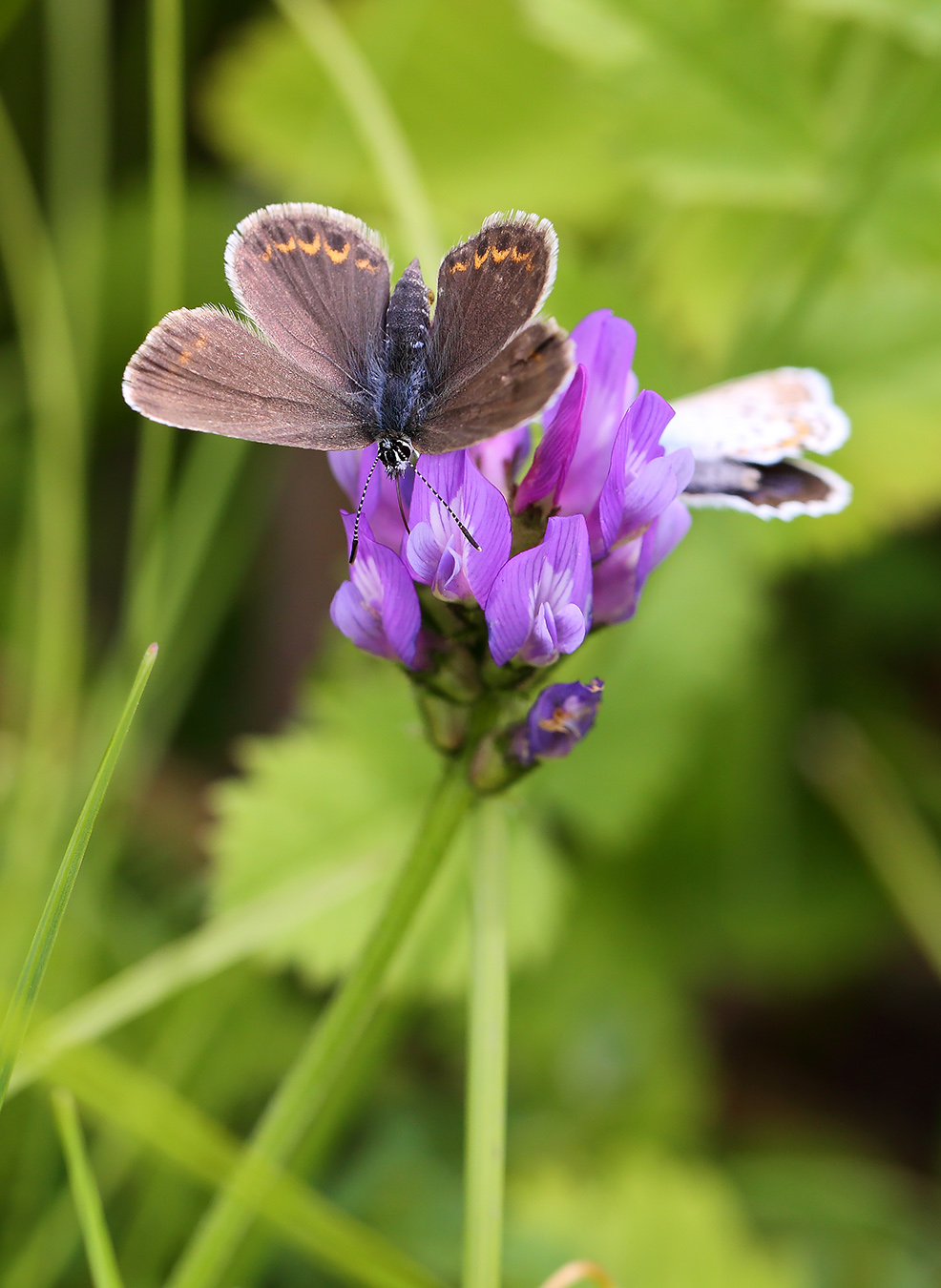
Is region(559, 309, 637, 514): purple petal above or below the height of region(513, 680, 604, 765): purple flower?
above

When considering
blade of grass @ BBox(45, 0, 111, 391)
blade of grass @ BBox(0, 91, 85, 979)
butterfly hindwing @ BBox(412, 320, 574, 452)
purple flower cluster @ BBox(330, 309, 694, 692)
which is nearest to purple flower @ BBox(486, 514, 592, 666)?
purple flower cluster @ BBox(330, 309, 694, 692)

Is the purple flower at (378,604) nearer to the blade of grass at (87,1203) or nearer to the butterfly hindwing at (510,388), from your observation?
the butterfly hindwing at (510,388)

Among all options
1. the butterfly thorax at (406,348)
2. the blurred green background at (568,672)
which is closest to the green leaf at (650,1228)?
the blurred green background at (568,672)

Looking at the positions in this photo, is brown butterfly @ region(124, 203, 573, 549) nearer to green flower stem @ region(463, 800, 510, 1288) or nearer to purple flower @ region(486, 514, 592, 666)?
purple flower @ region(486, 514, 592, 666)

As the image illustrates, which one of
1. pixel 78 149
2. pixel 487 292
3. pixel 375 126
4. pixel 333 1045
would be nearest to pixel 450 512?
pixel 487 292

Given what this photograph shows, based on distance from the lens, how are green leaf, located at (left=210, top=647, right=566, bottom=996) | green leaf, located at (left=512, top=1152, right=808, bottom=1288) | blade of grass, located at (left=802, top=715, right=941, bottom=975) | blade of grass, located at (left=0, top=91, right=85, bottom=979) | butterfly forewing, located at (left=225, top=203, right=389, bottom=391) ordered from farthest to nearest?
blade of grass, located at (left=802, top=715, right=941, bottom=975) → blade of grass, located at (left=0, top=91, right=85, bottom=979) → green leaf, located at (left=512, top=1152, right=808, bottom=1288) → green leaf, located at (left=210, top=647, right=566, bottom=996) → butterfly forewing, located at (left=225, top=203, right=389, bottom=391)

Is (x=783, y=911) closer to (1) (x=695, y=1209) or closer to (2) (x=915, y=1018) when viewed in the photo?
(2) (x=915, y=1018)
